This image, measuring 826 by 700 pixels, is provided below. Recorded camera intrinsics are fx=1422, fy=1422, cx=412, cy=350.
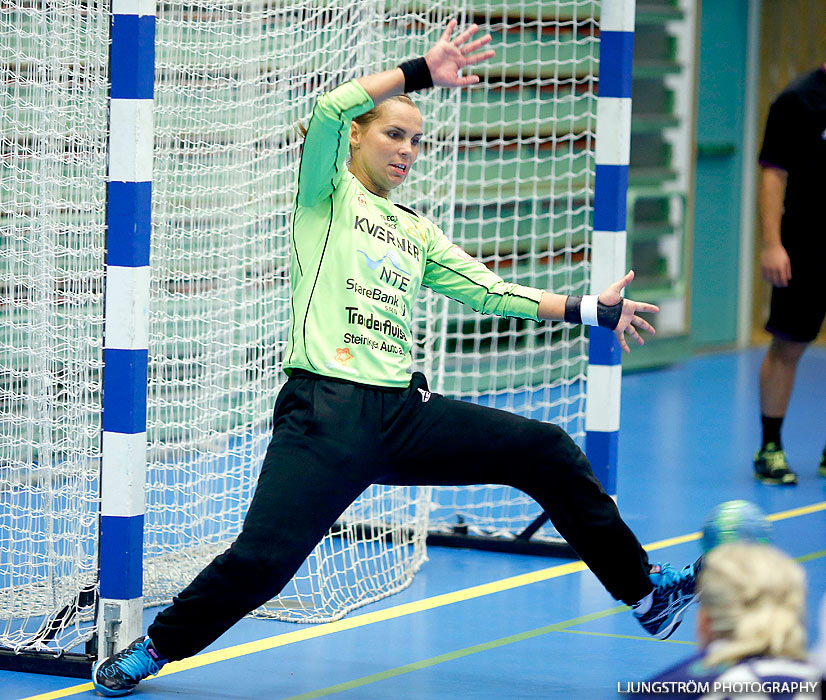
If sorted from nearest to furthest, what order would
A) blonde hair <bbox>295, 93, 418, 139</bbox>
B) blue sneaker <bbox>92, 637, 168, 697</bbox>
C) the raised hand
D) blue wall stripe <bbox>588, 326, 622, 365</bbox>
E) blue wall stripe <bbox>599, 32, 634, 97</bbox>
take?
blue sneaker <bbox>92, 637, 168, 697</bbox> < blonde hair <bbox>295, 93, 418, 139</bbox> < blue wall stripe <bbox>599, 32, 634, 97</bbox> < blue wall stripe <bbox>588, 326, 622, 365</bbox> < the raised hand

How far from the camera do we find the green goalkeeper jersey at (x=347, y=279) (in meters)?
3.70

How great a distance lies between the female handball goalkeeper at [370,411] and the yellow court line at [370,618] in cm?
30

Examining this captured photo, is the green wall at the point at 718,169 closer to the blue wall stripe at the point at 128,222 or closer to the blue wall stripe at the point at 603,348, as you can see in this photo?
the blue wall stripe at the point at 603,348

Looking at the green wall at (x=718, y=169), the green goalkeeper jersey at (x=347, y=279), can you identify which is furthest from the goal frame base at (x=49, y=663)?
the green wall at (x=718, y=169)

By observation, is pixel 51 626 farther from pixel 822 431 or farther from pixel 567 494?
pixel 822 431

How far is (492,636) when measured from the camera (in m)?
4.35

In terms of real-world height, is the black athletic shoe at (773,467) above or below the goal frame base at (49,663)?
above

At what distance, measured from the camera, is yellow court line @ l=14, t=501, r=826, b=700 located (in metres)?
4.01

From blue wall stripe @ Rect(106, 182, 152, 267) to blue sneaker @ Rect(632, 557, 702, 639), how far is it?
5.34ft

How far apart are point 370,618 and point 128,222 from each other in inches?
61.7

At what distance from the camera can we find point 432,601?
187 inches

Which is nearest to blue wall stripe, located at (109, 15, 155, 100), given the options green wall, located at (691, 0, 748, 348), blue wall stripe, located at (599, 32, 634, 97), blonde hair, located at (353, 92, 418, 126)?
blonde hair, located at (353, 92, 418, 126)

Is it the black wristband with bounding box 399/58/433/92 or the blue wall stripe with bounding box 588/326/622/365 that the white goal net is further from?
the black wristband with bounding box 399/58/433/92

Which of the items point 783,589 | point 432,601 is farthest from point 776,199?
point 783,589
